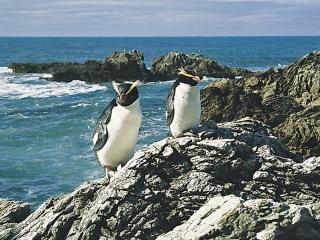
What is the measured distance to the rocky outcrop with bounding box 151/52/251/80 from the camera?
187 ft

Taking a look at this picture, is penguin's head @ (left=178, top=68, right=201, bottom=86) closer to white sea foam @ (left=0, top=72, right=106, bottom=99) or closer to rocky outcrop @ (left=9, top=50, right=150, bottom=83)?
white sea foam @ (left=0, top=72, right=106, bottom=99)

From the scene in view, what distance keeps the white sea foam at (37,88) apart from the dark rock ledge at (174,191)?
36.9m

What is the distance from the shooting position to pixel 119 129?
928cm

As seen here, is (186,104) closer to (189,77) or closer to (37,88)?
(189,77)

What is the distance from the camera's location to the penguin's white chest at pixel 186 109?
10211 mm

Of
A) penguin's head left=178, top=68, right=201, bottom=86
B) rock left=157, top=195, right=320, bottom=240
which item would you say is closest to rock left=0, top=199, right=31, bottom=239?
rock left=157, top=195, right=320, bottom=240

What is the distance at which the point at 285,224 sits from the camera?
7.75 meters

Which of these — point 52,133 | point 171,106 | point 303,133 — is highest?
point 171,106

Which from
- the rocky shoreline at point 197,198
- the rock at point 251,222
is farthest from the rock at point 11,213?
the rock at point 251,222

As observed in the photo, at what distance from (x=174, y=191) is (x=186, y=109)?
5.82 ft

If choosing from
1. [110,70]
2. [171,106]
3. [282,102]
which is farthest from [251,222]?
[110,70]

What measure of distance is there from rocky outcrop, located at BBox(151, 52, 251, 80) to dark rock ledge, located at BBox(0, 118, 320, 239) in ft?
155

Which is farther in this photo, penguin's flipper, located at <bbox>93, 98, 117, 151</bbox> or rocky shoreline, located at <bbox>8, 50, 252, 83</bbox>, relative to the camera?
rocky shoreline, located at <bbox>8, 50, 252, 83</bbox>

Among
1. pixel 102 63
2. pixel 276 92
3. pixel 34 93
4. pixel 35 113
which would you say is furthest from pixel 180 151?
pixel 102 63
